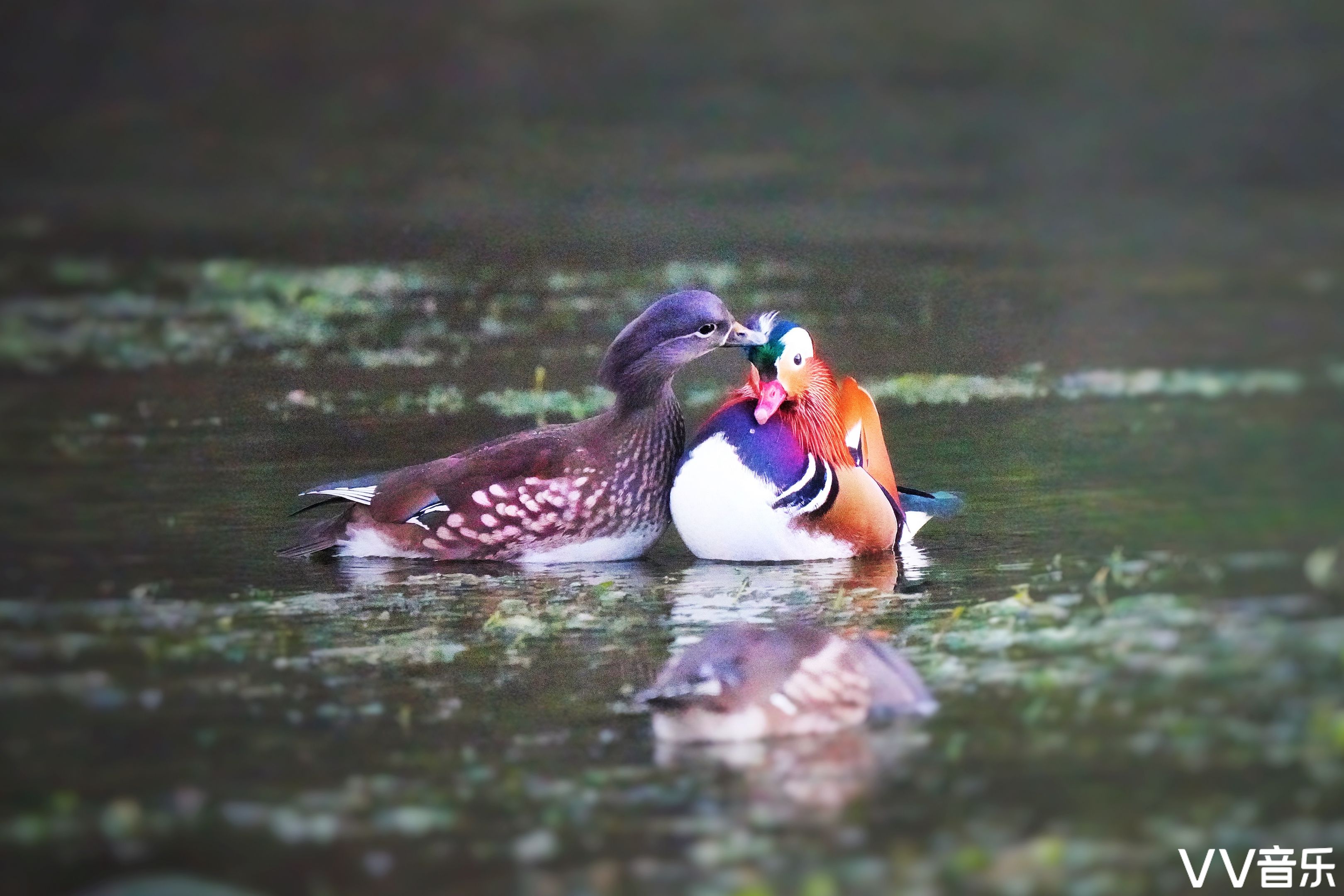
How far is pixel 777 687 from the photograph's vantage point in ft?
17.3

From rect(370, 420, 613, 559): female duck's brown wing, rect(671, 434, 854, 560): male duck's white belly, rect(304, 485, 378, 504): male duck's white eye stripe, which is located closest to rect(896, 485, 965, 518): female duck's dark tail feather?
rect(671, 434, 854, 560): male duck's white belly

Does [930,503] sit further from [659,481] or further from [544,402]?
[544,402]

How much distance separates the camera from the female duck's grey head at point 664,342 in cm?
669

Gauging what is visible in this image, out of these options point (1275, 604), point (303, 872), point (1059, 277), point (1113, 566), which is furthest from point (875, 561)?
point (1059, 277)

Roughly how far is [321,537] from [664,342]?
125cm

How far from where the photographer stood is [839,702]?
201 inches

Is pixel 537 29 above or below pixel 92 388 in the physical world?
above

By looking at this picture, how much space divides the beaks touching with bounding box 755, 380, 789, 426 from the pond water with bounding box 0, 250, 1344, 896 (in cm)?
48

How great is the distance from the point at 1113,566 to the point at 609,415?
5.33ft

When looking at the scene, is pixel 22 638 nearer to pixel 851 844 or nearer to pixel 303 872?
pixel 303 872

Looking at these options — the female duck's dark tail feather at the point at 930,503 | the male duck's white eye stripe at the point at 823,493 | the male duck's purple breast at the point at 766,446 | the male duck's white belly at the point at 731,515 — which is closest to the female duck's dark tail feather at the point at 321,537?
the male duck's white belly at the point at 731,515

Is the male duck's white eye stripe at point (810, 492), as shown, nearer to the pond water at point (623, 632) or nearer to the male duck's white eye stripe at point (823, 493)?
the male duck's white eye stripe at point (823, 493)

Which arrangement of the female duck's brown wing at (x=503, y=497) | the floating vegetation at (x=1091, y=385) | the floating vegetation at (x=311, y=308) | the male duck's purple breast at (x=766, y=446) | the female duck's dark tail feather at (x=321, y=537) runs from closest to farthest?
the male duck's purple breast at (x=766, y=446), the female duck's brown wing at (x=503, y=497), the female duck's dark tail feather at (x=321, y=537), the floating vegetation at (x=1091, y=385), the floating vegetation at (x=311, y=308)

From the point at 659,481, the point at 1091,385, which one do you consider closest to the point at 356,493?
the point at 659,481
